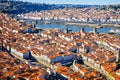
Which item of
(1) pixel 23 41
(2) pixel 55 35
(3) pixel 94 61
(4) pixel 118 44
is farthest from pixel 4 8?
(3) pixel 94 61

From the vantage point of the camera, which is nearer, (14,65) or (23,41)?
(14,65)

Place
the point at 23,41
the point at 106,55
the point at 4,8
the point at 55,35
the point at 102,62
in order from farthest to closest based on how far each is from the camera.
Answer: the point at 4,8
the point at 55,35
the point at 23,41
the point at 106,55
the point at 102,62

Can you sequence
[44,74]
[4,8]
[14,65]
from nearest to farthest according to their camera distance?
[44,74], [14,65], [4,8]

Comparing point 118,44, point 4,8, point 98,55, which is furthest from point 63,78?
point 4,8

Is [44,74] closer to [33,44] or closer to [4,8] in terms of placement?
[33,44]

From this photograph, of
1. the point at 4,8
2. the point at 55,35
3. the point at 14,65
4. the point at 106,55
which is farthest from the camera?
the point at 4,8

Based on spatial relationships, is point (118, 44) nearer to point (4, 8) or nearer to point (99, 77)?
point (99, 77)
